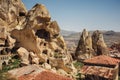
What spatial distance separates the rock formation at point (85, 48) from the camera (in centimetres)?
4994

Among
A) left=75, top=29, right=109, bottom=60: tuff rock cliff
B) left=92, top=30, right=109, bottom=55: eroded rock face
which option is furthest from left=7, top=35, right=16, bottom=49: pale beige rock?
left=92, top=30, right=109, bottom=55: eroded rock face

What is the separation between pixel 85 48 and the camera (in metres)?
50.6

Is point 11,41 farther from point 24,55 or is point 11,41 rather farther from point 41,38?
point 41,38

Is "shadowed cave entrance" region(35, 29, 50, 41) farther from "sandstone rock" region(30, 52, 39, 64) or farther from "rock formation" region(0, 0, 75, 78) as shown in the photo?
"sandstone rock" region(30, 52, 39, 64)

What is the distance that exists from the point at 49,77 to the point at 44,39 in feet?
57.1

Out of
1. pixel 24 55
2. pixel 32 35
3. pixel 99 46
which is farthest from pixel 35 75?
pixel 99 46

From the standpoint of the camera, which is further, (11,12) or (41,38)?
(11,12)

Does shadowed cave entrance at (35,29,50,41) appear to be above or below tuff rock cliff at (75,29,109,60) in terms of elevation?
above

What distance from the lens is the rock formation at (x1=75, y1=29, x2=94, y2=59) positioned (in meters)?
49.9

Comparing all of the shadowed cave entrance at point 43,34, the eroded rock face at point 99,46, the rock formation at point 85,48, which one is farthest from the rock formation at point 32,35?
the eroded rock face at point 99,46

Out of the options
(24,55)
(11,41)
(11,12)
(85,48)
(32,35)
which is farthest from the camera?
(85,48)

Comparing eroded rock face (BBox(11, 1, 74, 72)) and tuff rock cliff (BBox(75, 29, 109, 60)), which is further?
tuff rock cliff (BBox(75, 29, 109, 60))

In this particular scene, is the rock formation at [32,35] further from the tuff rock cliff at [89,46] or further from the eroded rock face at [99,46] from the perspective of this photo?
the eroded rock face at [99,46]

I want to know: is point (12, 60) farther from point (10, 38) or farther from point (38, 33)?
point (38, 33)
